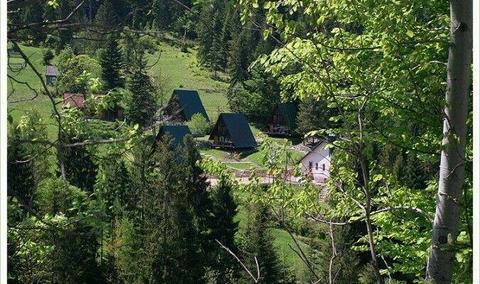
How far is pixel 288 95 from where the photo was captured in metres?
7.11

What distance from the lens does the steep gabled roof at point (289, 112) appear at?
51.1 metres

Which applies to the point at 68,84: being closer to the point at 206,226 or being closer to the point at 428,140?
the point at 428,140

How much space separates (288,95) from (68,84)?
11.9 ft

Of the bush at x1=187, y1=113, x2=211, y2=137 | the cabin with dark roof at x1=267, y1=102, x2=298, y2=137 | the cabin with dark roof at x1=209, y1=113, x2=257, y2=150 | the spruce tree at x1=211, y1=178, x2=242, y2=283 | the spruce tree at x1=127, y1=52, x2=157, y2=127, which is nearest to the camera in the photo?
the spruce tree at x1=127, y1=52, x2=157, y2=127

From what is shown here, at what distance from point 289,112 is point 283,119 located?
3.32 feet

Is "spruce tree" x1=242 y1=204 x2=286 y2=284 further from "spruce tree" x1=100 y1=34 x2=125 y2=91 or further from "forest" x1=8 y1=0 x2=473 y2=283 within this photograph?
"spruce tree" x1=100 y1=34 x2=125 y2=91

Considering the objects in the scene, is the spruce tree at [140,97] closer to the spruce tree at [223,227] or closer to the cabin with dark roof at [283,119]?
the spruce tree at [223,227]

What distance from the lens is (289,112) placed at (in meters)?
51.2

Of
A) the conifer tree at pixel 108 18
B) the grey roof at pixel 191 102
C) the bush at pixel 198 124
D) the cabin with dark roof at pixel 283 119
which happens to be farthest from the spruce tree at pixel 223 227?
the cabin with dark roof at pixel 283 119

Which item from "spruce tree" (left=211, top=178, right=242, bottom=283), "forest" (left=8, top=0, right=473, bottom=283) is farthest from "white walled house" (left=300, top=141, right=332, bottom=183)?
"spruce tree" (left=211, top=178, right=242, bottom=283)

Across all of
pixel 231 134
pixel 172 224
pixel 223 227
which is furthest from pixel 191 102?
pixel 172 224

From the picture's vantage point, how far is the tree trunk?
2.49m

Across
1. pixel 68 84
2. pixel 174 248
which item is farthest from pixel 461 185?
pixel 174 248

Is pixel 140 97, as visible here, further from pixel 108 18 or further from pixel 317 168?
pixel 108 18
